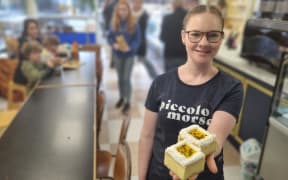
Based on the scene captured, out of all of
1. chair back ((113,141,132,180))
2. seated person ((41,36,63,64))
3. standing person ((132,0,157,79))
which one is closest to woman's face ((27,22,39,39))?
seated person ((41,36,63,64))

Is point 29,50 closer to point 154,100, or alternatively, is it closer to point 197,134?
point 154,100

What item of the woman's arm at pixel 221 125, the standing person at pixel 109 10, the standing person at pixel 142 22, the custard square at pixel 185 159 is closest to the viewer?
the custard square at pixel 185 159

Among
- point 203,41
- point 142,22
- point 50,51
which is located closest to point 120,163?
point 203,41

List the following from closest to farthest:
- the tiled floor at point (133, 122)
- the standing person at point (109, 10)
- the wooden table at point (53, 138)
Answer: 1. the wooden table at point (53, 138)
2. the tiled floor at point (133, 122)
3. the standing person at point (109, 10)

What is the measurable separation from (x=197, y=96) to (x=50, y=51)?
2747 millimetres

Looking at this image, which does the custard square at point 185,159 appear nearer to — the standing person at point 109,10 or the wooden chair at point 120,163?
the wooden chair at point 120,163

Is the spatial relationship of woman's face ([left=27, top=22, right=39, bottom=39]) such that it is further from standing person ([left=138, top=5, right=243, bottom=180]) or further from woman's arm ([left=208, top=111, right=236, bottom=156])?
woman's arm ([left=208, top=111, right=236, bottom=156])

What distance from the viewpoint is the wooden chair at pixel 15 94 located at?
8.50 ft

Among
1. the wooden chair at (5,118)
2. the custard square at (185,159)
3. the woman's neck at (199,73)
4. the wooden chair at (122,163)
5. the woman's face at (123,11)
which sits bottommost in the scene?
the wooden chair at (5,118)

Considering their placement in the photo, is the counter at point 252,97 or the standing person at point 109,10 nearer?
the counter at point 252,97

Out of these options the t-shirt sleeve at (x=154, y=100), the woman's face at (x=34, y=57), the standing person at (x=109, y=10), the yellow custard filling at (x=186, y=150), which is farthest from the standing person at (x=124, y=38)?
the yellow custard filling at (x=186, y=150)

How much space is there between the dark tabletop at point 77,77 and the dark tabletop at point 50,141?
356 millimetres

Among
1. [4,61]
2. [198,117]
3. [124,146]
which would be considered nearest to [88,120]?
[124,146]

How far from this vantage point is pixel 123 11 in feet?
9.87
